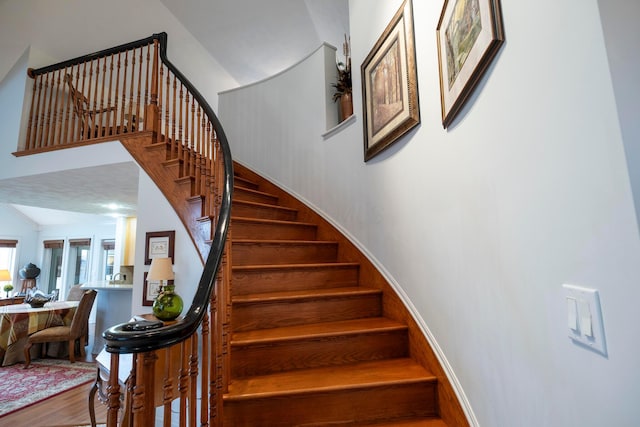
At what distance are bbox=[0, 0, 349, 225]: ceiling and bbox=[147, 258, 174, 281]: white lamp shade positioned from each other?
114cm

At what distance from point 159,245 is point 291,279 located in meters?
1.80

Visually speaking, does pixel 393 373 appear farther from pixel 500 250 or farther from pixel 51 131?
pixel 51 131

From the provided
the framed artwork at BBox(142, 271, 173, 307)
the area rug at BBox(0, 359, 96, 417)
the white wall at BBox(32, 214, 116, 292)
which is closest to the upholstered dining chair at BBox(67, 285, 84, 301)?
the area rug at BBox(0, 359, 96, 417)

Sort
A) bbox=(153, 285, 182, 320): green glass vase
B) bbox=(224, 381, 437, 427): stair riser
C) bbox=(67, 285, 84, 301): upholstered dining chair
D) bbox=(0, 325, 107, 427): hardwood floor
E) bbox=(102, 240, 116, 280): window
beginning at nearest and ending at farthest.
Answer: bbox=(224, 381, 437, 427): stair riser → bbox=(153, 285, 182, 320): green glass vase → bbox=(0, 325, 107, 427): hardwood floor → bbox=(67, 285, 84, 301): upholstered dining chair → bbox=(102, 240, 116, 280): window

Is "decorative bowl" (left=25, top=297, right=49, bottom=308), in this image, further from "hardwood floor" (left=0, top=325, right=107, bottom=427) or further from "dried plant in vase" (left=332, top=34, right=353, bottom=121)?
"dried plant in vase" (left=332, top=34, right=353, bottom=121)

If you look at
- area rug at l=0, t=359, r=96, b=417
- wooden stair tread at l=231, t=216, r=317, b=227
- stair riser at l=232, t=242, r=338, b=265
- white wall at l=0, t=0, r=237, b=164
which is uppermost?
white wall at l=0, t=0, r=237, b=164

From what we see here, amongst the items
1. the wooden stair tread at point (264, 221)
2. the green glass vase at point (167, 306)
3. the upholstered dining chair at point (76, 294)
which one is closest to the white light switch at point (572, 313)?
the green glass vase at point (167, 306)

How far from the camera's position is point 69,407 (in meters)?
3.19

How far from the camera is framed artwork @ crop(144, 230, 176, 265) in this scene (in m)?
3.36

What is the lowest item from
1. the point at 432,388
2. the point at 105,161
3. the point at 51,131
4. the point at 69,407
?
the point at 69,407

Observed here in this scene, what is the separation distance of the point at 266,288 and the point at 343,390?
0.95 m

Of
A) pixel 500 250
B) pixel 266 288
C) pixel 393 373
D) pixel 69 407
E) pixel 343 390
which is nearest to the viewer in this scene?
pixel 500 250

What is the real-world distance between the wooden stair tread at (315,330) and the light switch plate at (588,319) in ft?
3.92

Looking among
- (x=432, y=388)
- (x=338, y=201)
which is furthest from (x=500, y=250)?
(x=338, y=201)
